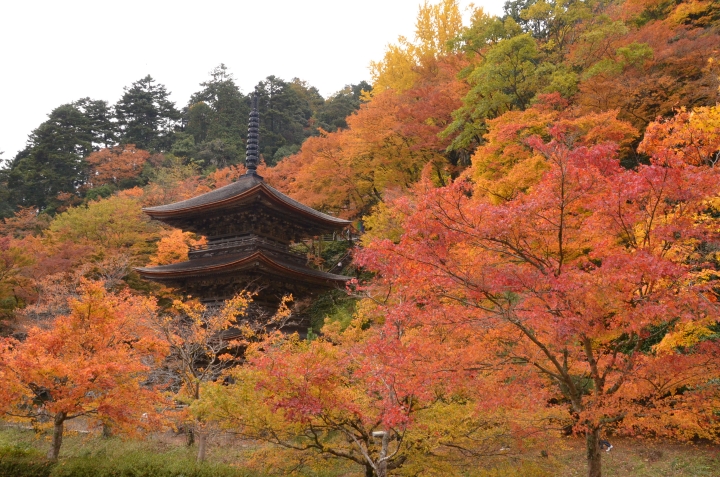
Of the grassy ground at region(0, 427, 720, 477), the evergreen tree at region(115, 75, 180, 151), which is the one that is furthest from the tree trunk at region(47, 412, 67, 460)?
the evergreen tree at region(115, 75, 180, 151)

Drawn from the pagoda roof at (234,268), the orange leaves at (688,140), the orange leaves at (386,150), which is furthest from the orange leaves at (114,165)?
the orange leaves at (688,140)

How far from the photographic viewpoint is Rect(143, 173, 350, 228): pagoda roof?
16359 millimetres

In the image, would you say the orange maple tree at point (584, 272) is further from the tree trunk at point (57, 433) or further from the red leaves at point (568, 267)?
the tree trunk at point (57, 433)

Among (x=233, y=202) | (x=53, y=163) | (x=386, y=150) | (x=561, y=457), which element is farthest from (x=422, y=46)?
(x=53, y=163)

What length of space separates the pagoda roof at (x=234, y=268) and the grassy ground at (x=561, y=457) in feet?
16.0

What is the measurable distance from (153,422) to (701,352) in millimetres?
9658

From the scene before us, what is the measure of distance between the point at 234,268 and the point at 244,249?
48.9 inches

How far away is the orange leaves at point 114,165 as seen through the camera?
135 ft

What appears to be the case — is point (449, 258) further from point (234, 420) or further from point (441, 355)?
point (234, 420)

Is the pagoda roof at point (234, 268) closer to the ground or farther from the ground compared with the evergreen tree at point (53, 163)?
closer to the ground

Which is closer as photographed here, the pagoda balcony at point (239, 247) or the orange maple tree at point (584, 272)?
the orange maple tree at point (584, 272)

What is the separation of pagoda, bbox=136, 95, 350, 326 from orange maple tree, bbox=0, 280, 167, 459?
5.48 metres

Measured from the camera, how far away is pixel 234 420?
24.5 feet

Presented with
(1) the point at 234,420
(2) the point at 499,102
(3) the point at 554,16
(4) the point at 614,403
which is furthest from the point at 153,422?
(3) the point at 554,16
